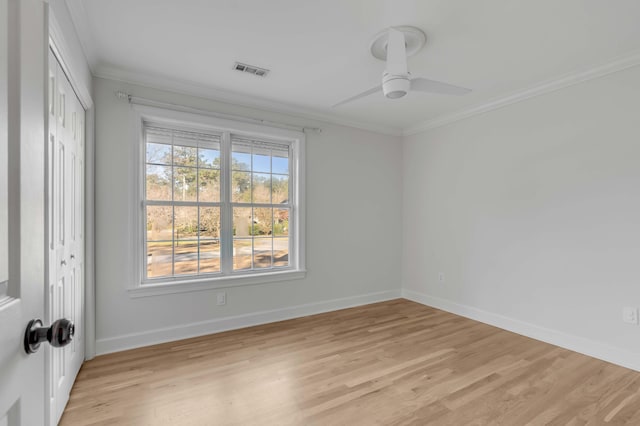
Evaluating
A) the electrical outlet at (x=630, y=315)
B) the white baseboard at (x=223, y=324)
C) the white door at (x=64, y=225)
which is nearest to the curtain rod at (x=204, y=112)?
the white door at (x=64, y=225)

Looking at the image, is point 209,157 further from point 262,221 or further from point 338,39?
point 338,39

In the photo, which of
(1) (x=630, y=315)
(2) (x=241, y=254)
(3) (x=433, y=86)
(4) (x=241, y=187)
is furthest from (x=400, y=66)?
(1) (x=630, y=315)

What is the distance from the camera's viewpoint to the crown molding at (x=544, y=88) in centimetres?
269

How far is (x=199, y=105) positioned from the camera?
336 cm

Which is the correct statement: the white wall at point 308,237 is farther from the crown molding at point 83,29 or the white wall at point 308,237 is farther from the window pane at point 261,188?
the window pane at point 261,188

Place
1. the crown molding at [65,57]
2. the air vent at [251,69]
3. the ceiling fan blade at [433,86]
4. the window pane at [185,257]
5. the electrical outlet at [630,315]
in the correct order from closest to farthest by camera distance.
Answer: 1. the crown molding at [65,57]
2. the ceiling fan blade at [433,86]
3. the electrical outlet at [630,315]
4. the air vent at [251,69]
5. the window pane at [185,257]

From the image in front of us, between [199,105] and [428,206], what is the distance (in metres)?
3.23

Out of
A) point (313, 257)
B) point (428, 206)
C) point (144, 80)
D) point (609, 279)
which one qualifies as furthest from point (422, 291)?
point (144, 80)

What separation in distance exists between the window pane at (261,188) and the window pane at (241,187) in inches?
3.0

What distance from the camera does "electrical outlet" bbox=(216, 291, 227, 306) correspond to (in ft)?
11.3

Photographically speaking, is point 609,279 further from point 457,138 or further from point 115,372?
point 115,372

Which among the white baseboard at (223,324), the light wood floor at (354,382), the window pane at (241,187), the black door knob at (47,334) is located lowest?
the light wood floor at (354,382)

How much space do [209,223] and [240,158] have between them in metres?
0.84

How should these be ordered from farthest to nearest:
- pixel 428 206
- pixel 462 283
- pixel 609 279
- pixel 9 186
→ 1. pixel 428 206
2. pixel 462 283
3. pixel 609 279
4. pixel 9 186
